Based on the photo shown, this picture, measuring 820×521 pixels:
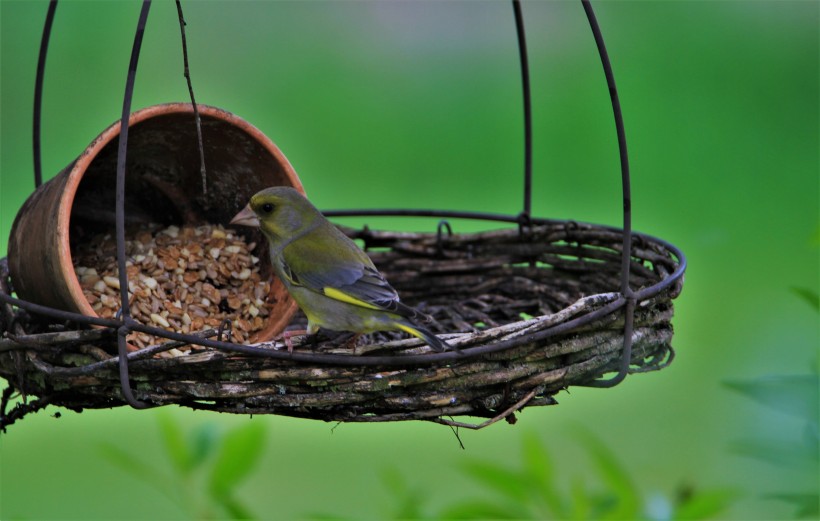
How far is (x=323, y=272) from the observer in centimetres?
232

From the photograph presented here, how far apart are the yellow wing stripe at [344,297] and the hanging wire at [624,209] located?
51 centimetres

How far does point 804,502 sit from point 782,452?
3.2 inches

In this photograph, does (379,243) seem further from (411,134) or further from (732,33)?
(732,33)

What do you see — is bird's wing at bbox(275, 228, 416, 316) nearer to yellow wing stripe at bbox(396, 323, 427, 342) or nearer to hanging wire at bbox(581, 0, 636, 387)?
yellow wing stripe at bbox(396, 323, 427, 342)

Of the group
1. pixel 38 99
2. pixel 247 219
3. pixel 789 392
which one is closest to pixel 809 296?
pixel 789 392

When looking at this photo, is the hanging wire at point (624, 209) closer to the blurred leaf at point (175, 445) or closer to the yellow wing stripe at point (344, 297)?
the yellow wing stripe at point (344, 297)

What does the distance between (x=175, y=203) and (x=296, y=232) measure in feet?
1.61

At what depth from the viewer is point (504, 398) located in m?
2.01

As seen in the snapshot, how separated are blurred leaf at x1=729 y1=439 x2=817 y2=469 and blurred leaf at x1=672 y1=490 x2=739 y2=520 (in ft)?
0.32

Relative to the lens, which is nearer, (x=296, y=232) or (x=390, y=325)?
(x=390, y=325)

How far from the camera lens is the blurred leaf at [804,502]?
112 cm

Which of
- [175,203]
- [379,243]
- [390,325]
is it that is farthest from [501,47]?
[390,325]

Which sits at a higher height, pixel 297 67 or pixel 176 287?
pixel 297 67

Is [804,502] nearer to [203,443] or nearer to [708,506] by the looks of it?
[708,506]
